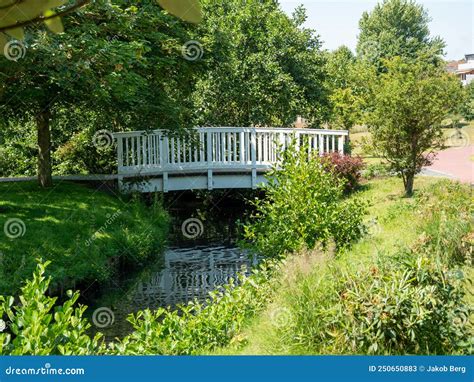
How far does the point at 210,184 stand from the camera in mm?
16422

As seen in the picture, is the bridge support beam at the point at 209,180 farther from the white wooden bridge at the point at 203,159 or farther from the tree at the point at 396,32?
the tree at the point at 396,32

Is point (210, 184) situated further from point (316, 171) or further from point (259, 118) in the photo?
point (316, 171)

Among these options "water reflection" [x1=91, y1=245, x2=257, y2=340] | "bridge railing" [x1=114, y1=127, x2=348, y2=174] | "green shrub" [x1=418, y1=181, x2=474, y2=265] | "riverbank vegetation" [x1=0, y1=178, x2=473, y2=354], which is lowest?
"water reflection" [x1=91, y1=245, x2=257, y2=340]

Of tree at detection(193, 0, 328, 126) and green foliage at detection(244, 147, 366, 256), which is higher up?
tree at detection(193, 0, 328, 126)

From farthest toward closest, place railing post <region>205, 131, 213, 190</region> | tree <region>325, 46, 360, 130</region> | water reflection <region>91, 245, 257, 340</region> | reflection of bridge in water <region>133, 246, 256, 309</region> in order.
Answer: tree <region>325, 46, 360, 130</region> < railing post <region>205, 131, 213, 190</region> < reflection of bridge in water <region>133, 246, 256, 309</region> < water reflection <region>91, 245, 257, 340</region>

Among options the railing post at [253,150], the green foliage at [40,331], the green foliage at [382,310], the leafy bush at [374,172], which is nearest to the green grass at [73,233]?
the railing post at [253,150]

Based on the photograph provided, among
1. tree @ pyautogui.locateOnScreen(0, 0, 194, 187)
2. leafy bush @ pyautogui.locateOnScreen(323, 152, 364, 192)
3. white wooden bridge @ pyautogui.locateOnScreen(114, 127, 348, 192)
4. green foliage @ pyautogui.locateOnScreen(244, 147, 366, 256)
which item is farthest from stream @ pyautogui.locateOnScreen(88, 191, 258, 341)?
leafy bush @ pyautogui.locateOnScreen(323, 152, 364, 192)

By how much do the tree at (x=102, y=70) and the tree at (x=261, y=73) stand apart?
9.75 ft

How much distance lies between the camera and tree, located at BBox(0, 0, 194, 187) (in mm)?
10266

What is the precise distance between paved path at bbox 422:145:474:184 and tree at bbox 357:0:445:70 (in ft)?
10.0

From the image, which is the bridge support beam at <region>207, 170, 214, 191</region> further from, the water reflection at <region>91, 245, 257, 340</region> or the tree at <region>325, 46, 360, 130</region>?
the tree at <region>325, 46, 360, 130</region>

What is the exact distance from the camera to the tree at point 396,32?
637 inches

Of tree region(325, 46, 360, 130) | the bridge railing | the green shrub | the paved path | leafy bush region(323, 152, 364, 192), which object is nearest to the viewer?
the green shrub

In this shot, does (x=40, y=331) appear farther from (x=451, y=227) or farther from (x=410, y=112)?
(x=410, y=112)
